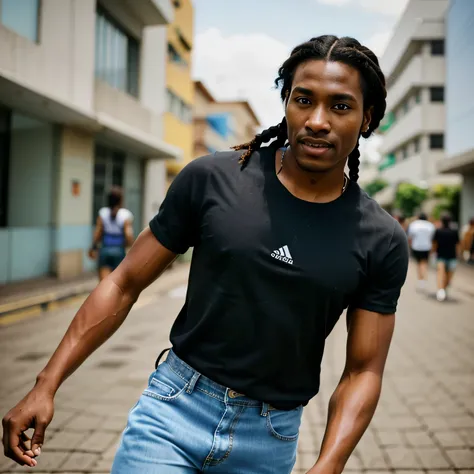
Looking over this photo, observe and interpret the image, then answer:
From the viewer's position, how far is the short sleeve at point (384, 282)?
1576 millimetres

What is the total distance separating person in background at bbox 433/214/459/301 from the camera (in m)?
10.8

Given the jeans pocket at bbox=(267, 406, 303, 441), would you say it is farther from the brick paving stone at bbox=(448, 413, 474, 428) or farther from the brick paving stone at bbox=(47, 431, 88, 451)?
the brick paving stone at bbox=(448, 413, 474, 428)

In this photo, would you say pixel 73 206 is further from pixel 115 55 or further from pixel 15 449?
pixel 15 449

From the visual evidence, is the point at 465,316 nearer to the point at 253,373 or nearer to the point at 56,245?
the point at 253,373

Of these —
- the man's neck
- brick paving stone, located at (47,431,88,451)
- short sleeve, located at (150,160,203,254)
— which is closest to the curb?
brick paving stone, located at (47,431,88,451)

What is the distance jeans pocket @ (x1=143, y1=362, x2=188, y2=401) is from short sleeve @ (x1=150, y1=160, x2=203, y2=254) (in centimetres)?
38

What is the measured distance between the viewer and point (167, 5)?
54.7 feet

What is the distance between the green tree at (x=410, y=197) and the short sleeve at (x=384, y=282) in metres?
30.3

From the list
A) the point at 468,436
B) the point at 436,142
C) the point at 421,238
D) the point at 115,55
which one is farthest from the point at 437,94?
the point at 468,436

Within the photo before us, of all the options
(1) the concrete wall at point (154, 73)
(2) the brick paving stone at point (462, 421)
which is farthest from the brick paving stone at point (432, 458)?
(1) the concrete wall at point (154, 73)

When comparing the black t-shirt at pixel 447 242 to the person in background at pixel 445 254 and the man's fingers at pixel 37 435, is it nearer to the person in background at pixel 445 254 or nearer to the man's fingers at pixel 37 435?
the person in background at pixel 445 254

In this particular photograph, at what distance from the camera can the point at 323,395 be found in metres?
4.75

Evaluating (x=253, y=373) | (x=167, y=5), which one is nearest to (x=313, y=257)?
(x=253, y=373)

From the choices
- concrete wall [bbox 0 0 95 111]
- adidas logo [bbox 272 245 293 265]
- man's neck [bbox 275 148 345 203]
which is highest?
concrete wall [bbox 0 0 95 111]
